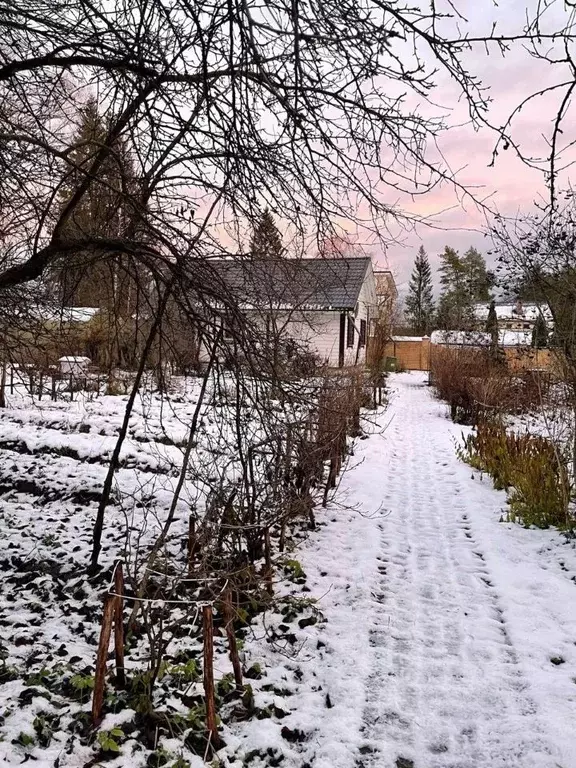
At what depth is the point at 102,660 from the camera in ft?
8.41

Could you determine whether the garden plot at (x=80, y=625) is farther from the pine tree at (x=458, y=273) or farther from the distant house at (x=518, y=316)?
the pine tree at (x=458, y=273)

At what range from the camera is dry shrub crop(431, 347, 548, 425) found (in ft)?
36.2

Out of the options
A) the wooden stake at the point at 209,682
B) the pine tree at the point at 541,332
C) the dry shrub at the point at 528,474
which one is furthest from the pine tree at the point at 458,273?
the wooden stake at the point at 209,682

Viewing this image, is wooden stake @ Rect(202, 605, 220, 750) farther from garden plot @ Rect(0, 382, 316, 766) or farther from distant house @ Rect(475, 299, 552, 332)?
distant house @ Rect(475, 299, 552, 332)

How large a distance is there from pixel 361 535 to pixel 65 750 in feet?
11.3

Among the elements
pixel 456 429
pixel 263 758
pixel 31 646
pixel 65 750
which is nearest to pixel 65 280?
pixel 31 646

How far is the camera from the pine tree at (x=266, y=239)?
3466 millimetres

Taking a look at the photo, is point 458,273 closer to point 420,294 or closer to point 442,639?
point 420,294

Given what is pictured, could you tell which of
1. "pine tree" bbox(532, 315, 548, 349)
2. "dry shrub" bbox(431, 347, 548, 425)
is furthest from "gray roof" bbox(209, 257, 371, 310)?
"dry shrub" bbox(431, 347, 548, 425)

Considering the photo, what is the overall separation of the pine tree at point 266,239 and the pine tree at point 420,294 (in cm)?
4791

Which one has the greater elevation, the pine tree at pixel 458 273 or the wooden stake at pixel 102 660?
the pine tree at pixel 458 273

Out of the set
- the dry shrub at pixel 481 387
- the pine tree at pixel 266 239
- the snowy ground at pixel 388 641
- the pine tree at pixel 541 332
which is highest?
the pine tree at pixel 266 239

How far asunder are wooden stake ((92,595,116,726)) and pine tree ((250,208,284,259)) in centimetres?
Result: 237

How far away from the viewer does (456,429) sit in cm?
1176
